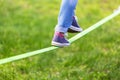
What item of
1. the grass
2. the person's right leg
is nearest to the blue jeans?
the person's right leg

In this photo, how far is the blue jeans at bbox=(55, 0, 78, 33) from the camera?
5973mm

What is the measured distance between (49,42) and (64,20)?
2.86 meters

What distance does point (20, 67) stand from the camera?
7.34 meters

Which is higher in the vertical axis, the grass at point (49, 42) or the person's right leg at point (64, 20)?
the person's right leg at point (64, 20)

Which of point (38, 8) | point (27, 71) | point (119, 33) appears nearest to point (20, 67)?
point (27, 71)

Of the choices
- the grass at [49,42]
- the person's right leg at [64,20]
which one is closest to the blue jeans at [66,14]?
the person's right leg at [64,20]

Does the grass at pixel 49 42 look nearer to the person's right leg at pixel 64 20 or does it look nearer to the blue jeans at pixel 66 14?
the person's right leg at pixel 64 20

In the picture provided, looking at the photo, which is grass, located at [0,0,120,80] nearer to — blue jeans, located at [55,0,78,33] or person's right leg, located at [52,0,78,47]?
person's right leg, located at [52,0,78,47]

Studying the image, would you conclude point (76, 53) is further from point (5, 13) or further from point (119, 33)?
point (5, 13)

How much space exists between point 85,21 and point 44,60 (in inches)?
122

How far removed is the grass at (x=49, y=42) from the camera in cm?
706

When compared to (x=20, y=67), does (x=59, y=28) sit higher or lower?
higher

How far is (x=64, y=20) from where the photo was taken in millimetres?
6066

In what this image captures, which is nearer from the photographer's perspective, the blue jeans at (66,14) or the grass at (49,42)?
the blue jeans at (66,14)
